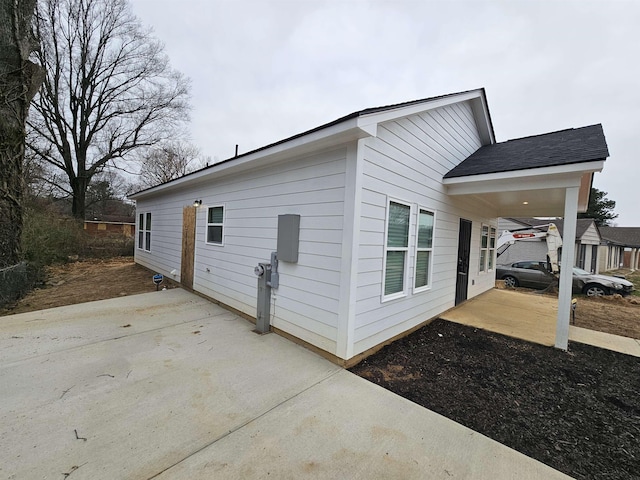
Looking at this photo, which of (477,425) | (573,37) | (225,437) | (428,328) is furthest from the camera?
(573,37)

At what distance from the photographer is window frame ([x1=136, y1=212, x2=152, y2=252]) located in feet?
32.0

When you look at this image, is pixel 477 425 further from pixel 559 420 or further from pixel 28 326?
pixel 28 326

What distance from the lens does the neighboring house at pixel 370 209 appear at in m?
3.17

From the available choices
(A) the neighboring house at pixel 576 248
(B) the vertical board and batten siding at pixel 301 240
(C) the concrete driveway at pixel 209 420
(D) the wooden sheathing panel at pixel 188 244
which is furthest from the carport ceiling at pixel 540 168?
(A) the neighboring house at pixel 576 248

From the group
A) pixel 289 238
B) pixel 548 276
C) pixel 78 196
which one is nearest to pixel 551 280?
pixel 548 276

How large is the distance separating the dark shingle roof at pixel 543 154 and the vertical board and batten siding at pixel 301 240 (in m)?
2.87

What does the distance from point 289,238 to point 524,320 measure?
516 centimetres

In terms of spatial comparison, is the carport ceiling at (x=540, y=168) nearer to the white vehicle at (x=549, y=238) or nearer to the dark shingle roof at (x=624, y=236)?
the white vehicle at (x=549, y=238)

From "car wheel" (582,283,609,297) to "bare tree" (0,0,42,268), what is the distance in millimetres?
16445

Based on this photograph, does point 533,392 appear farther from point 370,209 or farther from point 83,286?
point 83,286

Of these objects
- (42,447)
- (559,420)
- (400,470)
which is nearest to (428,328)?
(559,420)

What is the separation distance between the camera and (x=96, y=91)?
47.3 feet

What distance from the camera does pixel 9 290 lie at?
5.29 m

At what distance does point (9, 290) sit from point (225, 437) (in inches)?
261
